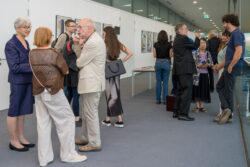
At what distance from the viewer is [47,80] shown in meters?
2.51

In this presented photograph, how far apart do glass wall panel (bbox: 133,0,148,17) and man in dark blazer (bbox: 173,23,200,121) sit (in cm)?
763

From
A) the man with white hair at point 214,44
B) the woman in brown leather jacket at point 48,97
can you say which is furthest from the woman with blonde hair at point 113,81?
the man with white hair at point 214,44

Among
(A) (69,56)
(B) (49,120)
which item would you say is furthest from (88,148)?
(A) (69,56)

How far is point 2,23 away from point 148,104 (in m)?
3.27

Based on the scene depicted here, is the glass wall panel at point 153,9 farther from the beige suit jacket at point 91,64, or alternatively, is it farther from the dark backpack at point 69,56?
the beige suit jacket at point 91,64

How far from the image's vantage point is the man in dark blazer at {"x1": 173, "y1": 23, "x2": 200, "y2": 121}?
429 cm

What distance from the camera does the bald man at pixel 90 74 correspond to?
Result: 2.80 metres

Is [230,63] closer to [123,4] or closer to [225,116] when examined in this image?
[225,116]

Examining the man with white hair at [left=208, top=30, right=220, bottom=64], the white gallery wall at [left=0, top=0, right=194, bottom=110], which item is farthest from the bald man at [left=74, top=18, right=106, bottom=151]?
the man with white hair at [left=208, top=30, right=220, bottom=64]

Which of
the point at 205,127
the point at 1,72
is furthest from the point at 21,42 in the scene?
the point at 205,127

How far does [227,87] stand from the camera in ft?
13.4

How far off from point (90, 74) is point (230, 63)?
2.22 meters

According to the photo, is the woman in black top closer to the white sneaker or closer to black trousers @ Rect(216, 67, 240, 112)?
black trousers @ Rect(216, 67, 240, 112)

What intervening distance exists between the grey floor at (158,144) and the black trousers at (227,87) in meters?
0.34
